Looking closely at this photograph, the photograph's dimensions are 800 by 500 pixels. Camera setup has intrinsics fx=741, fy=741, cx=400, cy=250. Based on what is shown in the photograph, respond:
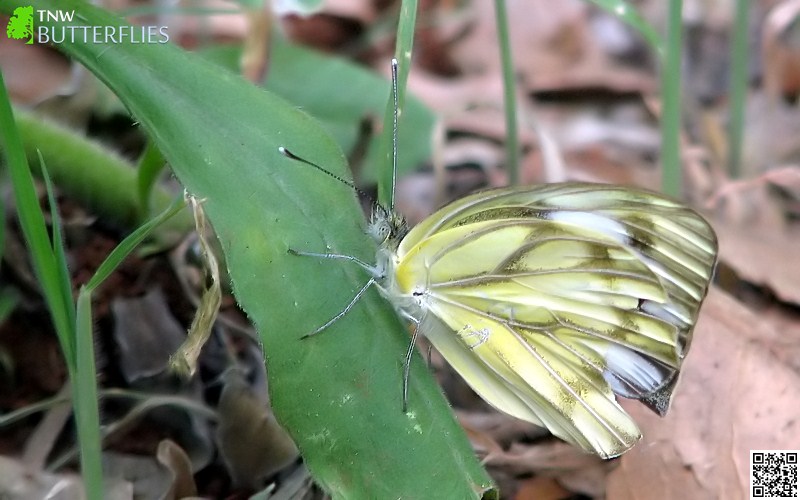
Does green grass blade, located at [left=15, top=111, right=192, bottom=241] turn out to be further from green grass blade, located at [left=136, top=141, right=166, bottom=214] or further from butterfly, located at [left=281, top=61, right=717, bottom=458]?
butterfly, located at [left=281, top=61, right=717, bottom=458]

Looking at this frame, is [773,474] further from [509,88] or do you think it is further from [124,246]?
[124,246]

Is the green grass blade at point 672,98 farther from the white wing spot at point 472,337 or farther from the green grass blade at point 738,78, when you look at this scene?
the white wing spot at point 472,337

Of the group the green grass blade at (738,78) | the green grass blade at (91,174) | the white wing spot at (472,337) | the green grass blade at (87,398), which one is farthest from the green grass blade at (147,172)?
the green grass blade at (738,78)

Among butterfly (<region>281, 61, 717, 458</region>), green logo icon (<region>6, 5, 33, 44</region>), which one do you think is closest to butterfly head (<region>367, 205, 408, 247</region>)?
butterfly (<region>281, 61, 717, 458</region>)

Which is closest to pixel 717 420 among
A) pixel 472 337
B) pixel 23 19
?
pixel 472 337

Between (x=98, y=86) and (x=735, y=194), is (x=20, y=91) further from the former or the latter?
(x=735, y=194)

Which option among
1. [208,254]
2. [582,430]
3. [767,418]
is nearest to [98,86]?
[208,254]
